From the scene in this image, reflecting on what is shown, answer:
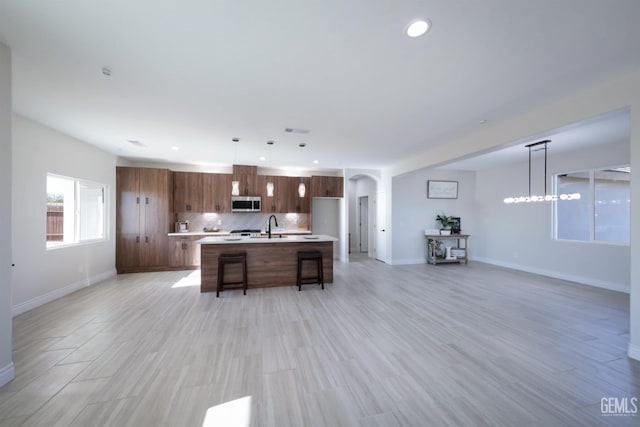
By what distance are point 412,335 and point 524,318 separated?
1.80m

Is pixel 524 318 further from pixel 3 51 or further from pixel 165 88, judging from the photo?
pixel 3 51

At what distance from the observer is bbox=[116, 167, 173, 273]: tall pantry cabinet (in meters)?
5.64

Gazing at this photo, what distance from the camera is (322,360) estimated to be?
2326 millimetres

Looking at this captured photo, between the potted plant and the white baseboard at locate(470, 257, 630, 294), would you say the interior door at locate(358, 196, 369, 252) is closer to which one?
the potted plant

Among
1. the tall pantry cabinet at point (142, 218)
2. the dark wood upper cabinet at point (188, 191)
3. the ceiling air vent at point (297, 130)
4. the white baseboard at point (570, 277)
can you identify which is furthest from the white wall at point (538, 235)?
the tall pantry cabinet at point (142, 218)

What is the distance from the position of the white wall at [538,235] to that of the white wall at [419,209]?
35 centimetres

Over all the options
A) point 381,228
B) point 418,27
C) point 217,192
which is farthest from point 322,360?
point 381,228

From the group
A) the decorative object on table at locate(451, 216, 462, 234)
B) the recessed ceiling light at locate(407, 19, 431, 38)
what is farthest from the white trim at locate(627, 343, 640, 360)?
the decorative object on table at locate(451, 216, 462, 234)

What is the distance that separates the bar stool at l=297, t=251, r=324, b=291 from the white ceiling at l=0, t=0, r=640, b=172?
2.40m

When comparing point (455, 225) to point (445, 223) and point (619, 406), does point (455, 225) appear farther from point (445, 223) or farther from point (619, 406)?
point (619, 406)

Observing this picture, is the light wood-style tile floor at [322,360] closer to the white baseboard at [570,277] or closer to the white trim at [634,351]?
the white trim at [634,351]

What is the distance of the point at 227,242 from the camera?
175 inches

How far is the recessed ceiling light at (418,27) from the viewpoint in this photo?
1679mm

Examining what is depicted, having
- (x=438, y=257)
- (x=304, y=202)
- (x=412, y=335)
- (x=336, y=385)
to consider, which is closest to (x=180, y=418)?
(x=336, y=385)
